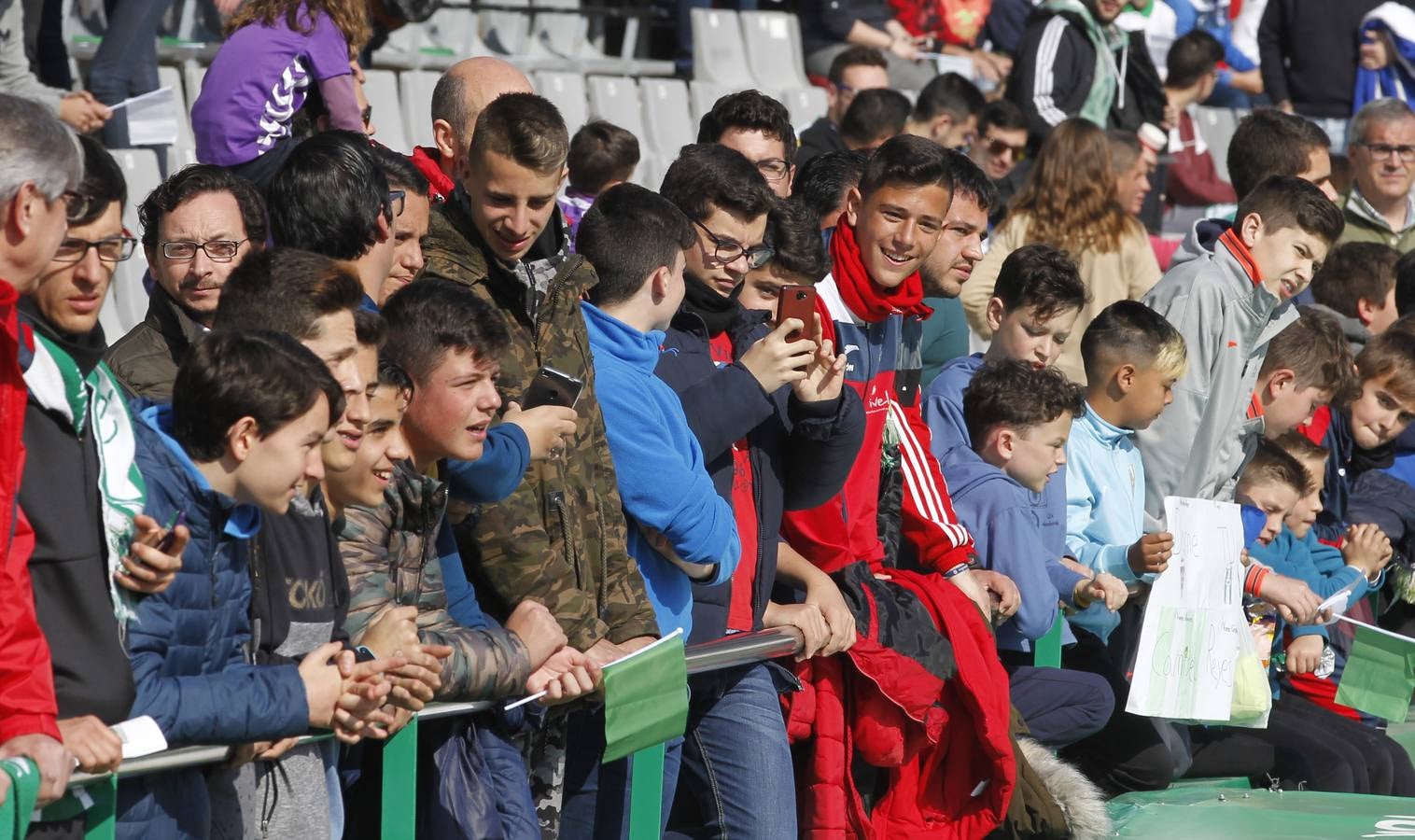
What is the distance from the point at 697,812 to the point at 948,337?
2409 mm

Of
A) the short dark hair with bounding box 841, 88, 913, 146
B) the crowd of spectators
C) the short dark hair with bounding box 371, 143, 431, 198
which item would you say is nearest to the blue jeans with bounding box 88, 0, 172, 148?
the crowd of spectators

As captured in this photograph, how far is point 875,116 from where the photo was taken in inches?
322

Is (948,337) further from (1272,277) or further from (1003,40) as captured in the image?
(1003,40)

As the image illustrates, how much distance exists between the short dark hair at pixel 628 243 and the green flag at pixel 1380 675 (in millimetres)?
3152

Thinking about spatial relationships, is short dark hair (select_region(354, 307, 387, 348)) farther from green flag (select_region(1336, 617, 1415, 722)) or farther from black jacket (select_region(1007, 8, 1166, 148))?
black jacket (select_region(1007, 8, 1166, 148))

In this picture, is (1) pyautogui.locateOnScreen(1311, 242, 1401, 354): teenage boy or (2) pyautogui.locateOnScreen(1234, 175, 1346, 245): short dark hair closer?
→ (2) pyautogui.locateOnScreen(1234, 175, 1346, 245): short dark hair

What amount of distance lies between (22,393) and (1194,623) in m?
3.84

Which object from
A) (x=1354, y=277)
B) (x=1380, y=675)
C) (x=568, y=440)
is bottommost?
(x=1380, y=675)

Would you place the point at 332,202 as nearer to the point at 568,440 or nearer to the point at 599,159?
Result: the point at 568,440

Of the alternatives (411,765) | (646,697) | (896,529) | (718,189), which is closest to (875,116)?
(896,529)

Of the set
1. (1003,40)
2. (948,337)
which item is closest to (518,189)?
(948,337)

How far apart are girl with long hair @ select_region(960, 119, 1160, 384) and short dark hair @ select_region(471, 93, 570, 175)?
143 inches

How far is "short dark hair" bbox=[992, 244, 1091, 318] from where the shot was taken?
228 inches

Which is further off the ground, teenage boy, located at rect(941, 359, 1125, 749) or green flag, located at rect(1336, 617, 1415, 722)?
teenage boy, located at rect(941, 359, 1125, 749)
